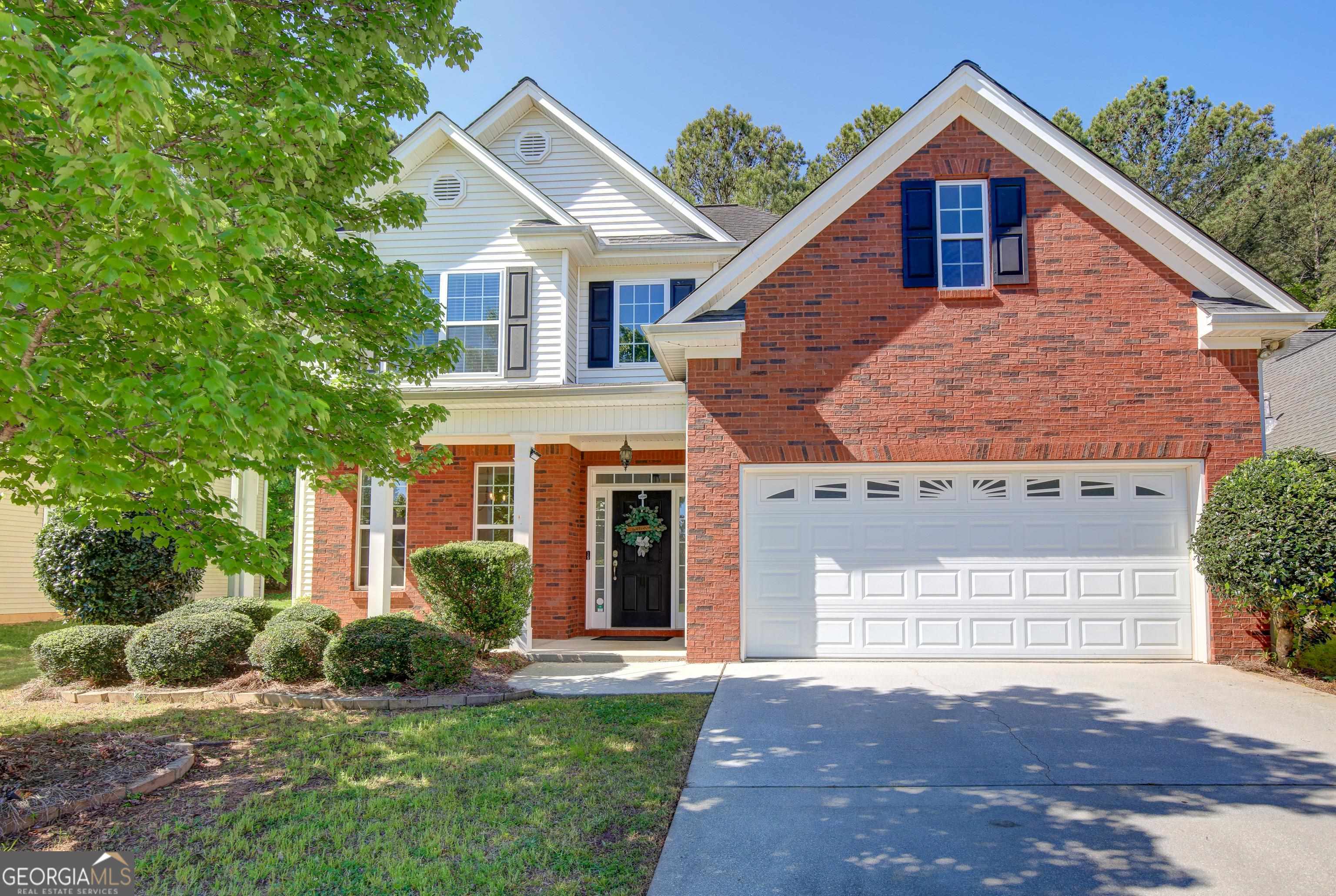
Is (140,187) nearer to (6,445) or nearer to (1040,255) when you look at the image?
(6,445)

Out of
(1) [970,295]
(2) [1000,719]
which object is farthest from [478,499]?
(2) [1000,719]

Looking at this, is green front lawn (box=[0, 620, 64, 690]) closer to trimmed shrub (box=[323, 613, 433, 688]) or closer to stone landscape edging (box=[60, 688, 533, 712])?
stone landscape edging (box=[60, 688, 533, 712])

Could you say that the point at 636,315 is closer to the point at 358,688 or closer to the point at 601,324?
the point at 601,324

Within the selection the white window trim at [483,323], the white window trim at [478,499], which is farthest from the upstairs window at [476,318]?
the white window trim at [478,499]

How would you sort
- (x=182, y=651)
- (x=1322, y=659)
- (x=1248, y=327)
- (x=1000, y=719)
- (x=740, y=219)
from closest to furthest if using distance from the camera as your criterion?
(x=1000, y=719)
(x=1322, y=659)
(x=182, y=651)
(x=1248, y=327)
(x=740, y=219)

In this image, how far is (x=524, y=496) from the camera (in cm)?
1173

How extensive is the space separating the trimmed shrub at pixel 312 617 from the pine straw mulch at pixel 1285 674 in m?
10.4

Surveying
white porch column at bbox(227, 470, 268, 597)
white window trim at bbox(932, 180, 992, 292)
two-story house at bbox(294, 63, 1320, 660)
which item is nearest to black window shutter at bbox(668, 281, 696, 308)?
two-story house at bbox(294, 63, 1320, 660)

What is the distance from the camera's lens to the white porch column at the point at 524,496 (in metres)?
11.5

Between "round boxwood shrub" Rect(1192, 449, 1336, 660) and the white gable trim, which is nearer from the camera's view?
"round boxwood shrub" Rect(1192, 449, 1336, 660)

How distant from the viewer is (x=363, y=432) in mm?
7074

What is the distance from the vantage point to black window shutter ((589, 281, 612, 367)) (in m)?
13.4

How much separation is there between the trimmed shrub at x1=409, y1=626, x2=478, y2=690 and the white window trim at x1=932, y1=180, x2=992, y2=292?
7.01 metres

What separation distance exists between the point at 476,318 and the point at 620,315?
2.32 metres
